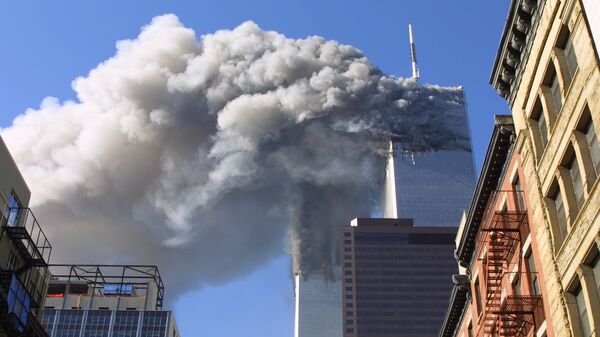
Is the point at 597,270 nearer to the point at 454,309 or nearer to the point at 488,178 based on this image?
the point at 488,178

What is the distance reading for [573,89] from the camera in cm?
2953

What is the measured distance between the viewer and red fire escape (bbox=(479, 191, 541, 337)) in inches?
1432

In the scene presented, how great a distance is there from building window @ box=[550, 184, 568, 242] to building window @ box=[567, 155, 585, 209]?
1.14 m

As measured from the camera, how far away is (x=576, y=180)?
99.8ft

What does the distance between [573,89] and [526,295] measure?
10568mm

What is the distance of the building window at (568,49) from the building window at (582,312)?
Answer: 7711 mm

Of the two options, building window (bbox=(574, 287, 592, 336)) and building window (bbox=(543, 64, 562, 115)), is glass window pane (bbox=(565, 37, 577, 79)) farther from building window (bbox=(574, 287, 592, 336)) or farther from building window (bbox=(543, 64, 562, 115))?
building window (bbox=(574, 287, 592, 336))

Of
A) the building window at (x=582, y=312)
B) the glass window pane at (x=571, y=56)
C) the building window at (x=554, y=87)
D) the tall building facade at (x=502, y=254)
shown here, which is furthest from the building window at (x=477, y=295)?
the glass window pane at (x=571, y=56)

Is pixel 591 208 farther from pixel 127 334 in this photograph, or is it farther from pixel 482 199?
pixel 127 334

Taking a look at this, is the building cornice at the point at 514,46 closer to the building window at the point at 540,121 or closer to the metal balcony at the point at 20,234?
the building window at the point at 540,121

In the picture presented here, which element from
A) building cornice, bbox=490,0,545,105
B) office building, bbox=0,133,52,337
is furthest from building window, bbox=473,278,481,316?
office building, bbox=0,133,52,337

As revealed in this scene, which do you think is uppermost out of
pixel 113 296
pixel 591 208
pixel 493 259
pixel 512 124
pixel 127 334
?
pixel 113 296

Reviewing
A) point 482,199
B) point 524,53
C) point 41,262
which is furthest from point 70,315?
point 524,53

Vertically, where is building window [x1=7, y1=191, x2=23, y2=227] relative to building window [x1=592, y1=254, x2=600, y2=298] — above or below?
above
